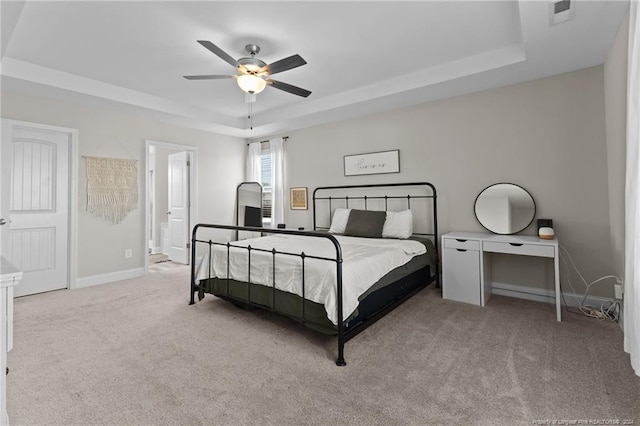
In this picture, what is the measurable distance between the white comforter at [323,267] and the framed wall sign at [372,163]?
129 cm

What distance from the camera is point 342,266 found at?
86.9 inches

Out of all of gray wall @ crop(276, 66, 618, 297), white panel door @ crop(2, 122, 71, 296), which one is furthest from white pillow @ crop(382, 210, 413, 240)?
white panel door @ crop(2, 122, 71, 296)

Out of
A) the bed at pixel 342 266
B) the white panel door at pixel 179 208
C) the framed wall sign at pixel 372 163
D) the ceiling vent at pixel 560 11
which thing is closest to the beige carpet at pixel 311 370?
the bed at pixel 342 266

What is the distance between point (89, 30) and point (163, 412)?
10.0 ft

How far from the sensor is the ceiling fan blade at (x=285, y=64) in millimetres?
2484

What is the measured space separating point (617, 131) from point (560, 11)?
1147mm

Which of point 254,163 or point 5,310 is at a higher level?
point 254,163

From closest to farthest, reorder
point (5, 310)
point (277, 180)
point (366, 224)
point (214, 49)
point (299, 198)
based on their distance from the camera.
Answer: point (5, 310) < point (214, 49) < point (366, 224) < point (299, 198) < point (277, 180)

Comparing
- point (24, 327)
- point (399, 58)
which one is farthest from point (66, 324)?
point (399, 58)

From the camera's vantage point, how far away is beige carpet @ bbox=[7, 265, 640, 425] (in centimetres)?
160

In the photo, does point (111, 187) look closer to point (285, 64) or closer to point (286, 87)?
point (286, 87)

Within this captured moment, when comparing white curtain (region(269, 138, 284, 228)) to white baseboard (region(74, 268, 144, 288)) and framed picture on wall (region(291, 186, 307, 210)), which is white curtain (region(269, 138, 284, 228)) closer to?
framed picture on wall (region(291, 186, 307, 210))

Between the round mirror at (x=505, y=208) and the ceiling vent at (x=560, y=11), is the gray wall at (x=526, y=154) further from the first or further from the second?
the ceiling vent at (x=560, y=11)

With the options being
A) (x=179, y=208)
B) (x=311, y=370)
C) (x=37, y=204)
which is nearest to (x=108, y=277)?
(x=37, y=204)
